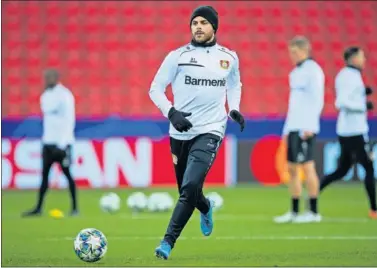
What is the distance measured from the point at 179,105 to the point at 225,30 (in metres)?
15.7

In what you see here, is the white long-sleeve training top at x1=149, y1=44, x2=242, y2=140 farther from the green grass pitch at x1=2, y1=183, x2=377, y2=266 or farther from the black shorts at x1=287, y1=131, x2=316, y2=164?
the black shorts at x1=287, y1=131, x2=316, y2=164

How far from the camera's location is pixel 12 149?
2114cm

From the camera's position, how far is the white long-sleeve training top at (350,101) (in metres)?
14.7

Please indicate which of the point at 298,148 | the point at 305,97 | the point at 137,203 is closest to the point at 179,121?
the point at 298,148

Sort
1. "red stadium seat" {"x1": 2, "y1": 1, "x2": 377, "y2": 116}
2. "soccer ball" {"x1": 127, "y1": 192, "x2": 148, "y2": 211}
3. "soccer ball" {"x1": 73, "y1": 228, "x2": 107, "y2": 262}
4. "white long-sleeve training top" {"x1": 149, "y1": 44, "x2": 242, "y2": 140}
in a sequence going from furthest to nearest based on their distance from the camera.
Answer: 1. "red stadium seat" {"x1": 2, "y1": 1, "x2": 377, "y2": 116}
2. "soccer ball" {"x1": 127, "y1": 192, "x2": 148, "y2": 211}
3. "white long-sleeve training top" {"x1": 149, "y1": 44, "x2": 242, "y2": 140}
4. "soccer ball" {"x1": 73, "y1": 228, "x2": 107, "y2": 262}

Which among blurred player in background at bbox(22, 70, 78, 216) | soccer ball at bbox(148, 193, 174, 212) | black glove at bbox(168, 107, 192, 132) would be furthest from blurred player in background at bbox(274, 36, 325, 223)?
black glove at bbox(168, 107, 192, 132)

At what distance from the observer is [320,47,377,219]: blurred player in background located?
1467cm

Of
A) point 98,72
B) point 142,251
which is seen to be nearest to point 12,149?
point 98,72

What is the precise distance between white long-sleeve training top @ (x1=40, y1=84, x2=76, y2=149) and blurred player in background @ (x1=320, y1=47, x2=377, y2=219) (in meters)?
3.93

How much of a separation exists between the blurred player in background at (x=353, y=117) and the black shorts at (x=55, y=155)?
12.9 feet

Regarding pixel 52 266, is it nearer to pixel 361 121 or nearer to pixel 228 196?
pixel 361 121

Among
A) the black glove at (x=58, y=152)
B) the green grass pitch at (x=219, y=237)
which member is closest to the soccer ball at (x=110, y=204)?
the green grass pitch at (x=219, y=237)

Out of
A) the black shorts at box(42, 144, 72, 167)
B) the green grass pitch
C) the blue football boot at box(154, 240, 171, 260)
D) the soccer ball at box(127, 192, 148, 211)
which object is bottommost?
the green grass pitch

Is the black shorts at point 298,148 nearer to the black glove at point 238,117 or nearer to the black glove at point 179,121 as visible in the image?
the black glove at point 238,117
